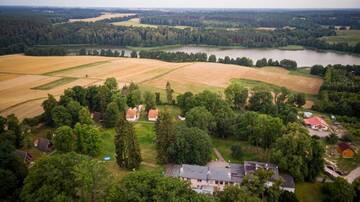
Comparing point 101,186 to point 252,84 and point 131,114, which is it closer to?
point 131,114

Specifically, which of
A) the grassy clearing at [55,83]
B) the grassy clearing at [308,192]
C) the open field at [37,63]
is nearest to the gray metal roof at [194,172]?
the grassy clearing at [308,192]

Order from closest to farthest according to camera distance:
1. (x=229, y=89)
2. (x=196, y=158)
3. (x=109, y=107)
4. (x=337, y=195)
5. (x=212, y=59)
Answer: (x=337, y=195) < (x=196, y=158) < (x=109, y=107) < (x=229, y=89) < (x=212, y=59)

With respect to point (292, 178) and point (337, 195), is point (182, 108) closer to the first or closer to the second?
point (292, 178)

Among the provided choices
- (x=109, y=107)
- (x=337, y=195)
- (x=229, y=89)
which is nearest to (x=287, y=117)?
(x=229, y=89)

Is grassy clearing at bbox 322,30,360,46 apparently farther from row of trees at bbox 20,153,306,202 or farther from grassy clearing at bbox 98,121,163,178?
row of trees at bbox 20,153,306,202

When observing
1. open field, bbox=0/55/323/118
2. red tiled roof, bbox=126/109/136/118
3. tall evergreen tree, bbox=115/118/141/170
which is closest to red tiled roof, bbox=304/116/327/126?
open field, bbox=0/55/323/118

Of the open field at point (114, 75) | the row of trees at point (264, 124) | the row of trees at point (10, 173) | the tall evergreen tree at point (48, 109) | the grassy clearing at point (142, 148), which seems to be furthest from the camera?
the open field at point (114, 75)

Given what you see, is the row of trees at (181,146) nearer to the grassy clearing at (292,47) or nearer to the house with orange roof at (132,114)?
the house with orange roof at (132,114)
